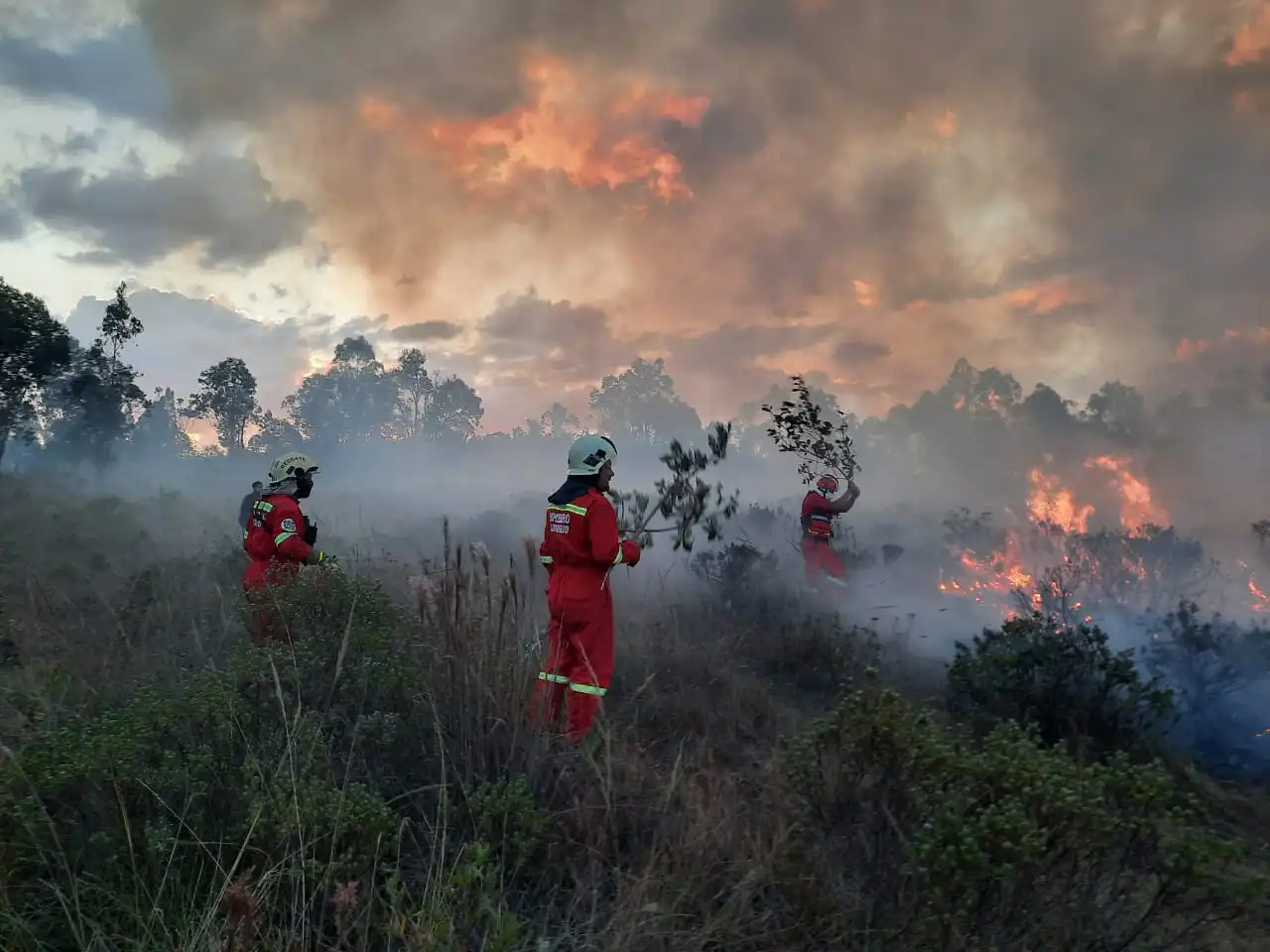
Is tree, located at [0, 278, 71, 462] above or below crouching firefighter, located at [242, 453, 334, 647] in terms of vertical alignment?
above

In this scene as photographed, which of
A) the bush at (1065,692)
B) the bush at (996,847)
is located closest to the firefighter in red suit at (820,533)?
the bush at (1065,692)

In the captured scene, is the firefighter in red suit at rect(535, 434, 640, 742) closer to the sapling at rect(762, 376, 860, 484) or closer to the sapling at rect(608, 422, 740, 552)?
the sapling at rect(608, 422, 740, 552)

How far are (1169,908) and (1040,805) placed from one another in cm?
53

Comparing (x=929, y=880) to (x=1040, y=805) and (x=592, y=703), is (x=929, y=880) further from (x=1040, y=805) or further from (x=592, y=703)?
(x=592, y=703)

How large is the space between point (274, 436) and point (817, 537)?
2517 inches

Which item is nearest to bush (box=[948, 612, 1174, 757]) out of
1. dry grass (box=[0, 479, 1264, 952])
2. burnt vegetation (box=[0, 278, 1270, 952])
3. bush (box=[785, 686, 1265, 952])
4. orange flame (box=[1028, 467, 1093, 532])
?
burnt vegetation (box=[0, 278, 1270, 952])

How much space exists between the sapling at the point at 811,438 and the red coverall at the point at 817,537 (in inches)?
12.6

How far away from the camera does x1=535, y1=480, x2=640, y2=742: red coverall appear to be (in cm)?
480

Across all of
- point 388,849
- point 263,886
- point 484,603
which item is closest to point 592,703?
point 484,603

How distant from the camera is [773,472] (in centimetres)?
6669

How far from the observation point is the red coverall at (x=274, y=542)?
5.49 m

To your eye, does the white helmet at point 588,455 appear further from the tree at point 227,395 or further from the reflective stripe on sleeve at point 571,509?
the tree at point 227,395

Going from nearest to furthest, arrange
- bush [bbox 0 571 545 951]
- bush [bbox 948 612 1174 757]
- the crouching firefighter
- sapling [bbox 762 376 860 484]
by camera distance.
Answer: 1. bush [bbox 0 571 545 951]
2. bush [bbox 948 612 1174 757]
3. the crouching firefighter
4. sapling [bbox 762 376 860 484]

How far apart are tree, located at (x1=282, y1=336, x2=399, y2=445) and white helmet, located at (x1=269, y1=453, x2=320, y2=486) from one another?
60672 millimetres
